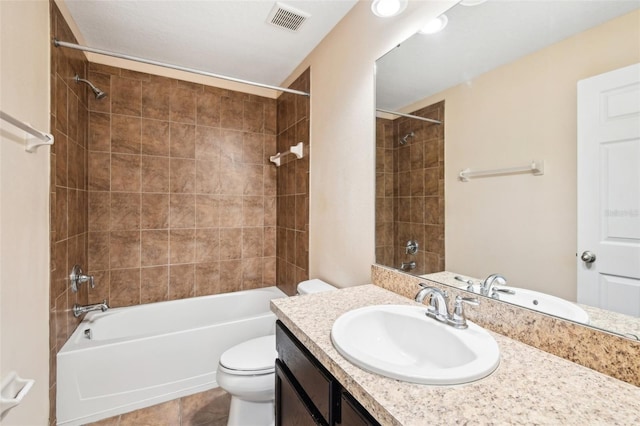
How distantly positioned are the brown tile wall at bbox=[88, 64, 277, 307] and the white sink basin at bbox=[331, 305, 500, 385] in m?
1.95

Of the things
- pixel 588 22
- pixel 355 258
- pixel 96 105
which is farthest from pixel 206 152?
pixel 588 22

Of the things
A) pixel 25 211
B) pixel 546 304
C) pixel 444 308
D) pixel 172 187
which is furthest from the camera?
pixel 172 187

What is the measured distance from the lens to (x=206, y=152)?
2.55 metres

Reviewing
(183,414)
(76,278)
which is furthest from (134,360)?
(76,278)

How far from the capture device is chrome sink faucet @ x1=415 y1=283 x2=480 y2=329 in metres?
0.88

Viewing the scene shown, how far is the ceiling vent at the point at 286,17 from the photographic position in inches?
64.8

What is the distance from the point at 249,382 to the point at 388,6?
1896mm

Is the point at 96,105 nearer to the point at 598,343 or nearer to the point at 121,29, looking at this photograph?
the point at 121,29

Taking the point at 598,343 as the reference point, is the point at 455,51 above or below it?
above

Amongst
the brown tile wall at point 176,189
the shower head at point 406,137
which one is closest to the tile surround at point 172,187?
the brown tile wall at point 176,189

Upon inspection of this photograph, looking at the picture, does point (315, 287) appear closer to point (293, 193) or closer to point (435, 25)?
point (293, 193)

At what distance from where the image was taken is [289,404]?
3.29 ft

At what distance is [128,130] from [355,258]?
6.91ft

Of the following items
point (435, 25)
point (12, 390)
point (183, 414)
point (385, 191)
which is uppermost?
point (435, 25)
